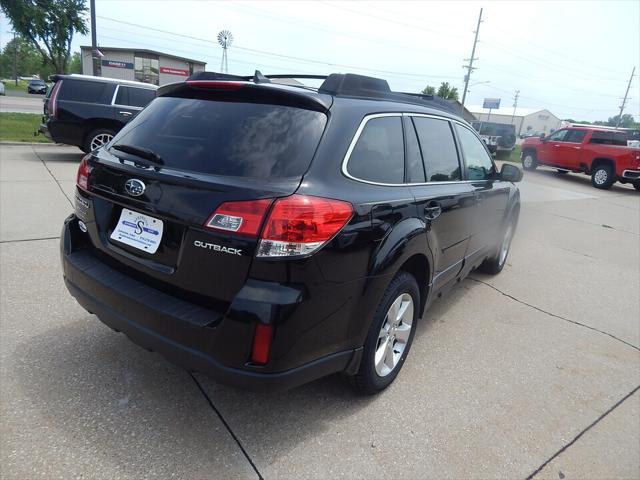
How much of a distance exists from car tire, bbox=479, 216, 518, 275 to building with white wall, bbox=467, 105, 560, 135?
336 ft

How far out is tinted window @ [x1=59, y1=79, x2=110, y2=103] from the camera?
9.49 metres

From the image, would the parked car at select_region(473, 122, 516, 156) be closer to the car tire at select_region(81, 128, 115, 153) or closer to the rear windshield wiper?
the car tire at select_region(81, 128, 115, 153)

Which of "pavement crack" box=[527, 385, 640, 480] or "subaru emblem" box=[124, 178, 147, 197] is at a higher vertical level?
"subaru emblem" box=[124, 178, 147, 197]

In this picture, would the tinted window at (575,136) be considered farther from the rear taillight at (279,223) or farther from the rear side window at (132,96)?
the rear taillight at (279,223)

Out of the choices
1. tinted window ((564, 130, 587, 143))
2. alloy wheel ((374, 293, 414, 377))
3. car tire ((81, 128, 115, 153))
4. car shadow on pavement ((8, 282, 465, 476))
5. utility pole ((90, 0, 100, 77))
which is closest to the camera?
car shadow on pavement ((8, 282, 465, 476))

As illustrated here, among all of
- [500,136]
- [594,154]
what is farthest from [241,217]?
[500,136]

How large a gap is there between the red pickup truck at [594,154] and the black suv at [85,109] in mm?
15387

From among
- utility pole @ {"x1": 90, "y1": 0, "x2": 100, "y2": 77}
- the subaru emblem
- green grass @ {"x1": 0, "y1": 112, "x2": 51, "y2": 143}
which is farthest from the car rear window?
utility pole @ {"x1": 90, "y1": 0, "x2": 100, "y2": 77}

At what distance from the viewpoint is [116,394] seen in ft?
8.14

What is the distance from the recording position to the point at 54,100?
9.35 m

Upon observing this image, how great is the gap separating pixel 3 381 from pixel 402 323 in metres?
2.34

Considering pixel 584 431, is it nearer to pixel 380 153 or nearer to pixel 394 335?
pixel 394 335

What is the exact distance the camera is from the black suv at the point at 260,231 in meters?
1.91

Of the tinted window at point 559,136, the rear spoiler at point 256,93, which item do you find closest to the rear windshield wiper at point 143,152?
the rear spoiler at point 256,93
